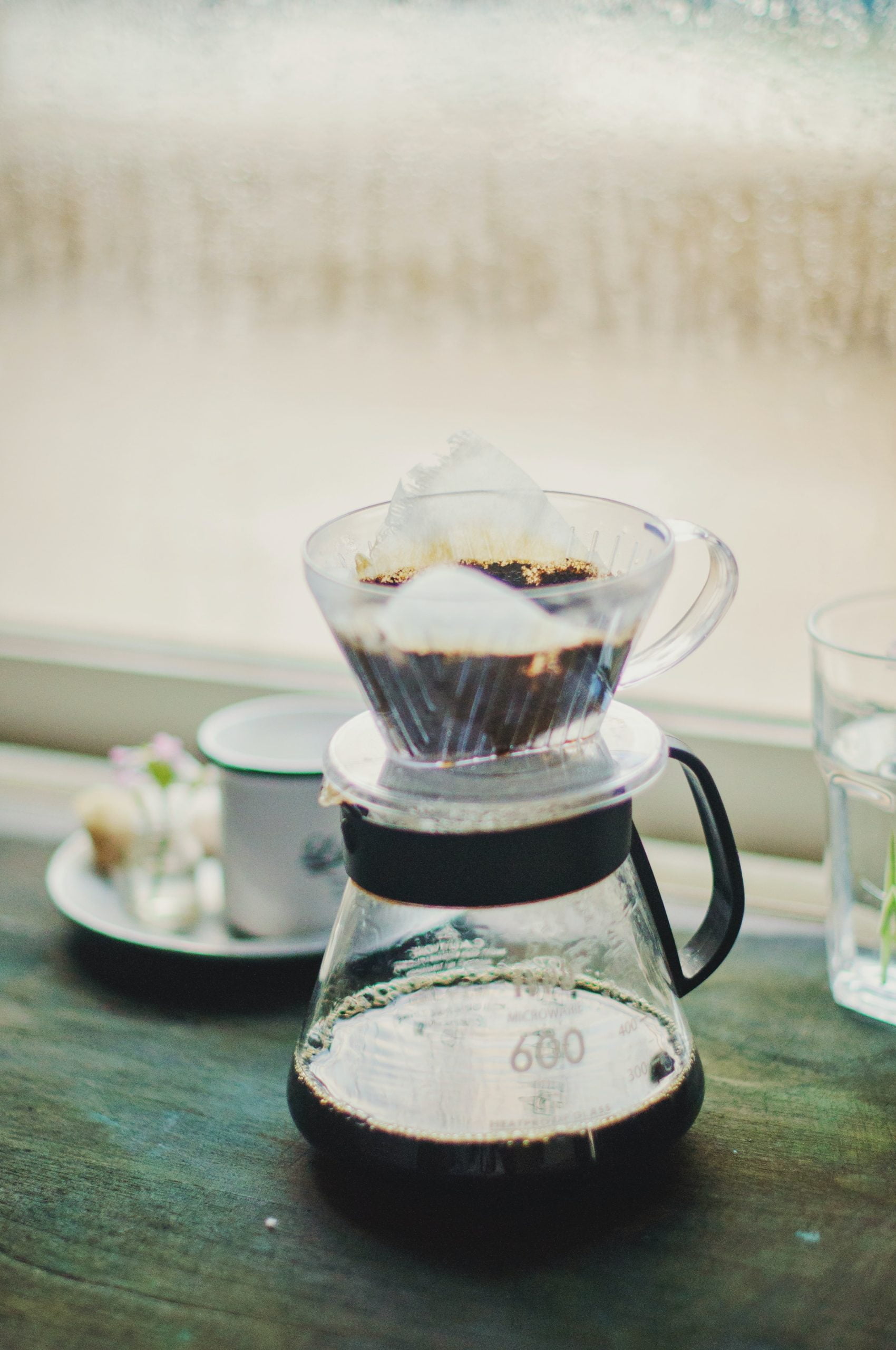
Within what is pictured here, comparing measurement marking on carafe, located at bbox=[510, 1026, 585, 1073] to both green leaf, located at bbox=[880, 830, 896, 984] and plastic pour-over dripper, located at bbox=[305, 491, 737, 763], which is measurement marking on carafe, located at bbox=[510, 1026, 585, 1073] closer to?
plastic pour-over dripper, located at bbox=[305, 491, 737, 763]

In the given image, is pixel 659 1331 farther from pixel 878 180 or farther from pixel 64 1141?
pixel 878 180

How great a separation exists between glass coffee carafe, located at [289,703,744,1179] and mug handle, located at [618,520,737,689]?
0.03m

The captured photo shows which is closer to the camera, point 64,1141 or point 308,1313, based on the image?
point 308,1313

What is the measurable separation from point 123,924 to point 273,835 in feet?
0.45

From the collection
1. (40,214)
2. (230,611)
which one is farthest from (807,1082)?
(40,214)

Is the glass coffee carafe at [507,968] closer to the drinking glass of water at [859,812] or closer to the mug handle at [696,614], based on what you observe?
Answer: the mug handle at [696,614]

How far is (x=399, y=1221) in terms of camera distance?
538mm

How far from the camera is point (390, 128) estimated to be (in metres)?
0.88

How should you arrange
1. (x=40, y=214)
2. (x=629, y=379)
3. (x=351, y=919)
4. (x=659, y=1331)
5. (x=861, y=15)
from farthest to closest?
(x=40, y=214) → (x=629, y=379) → (x=861, y=15) → (x=351, y=919) → (x=659, y=1331)

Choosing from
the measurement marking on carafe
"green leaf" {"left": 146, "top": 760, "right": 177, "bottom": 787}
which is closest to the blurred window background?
"green leaf" {"left": 146, "top": 760, "right": 177, "bottom": 787}

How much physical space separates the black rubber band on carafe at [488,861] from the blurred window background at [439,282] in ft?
1.39

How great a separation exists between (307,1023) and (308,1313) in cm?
14

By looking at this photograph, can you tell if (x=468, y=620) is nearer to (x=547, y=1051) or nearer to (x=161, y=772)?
(x=547, y=1051)

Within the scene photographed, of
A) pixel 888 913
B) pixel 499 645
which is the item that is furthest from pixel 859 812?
pixel 499 645
